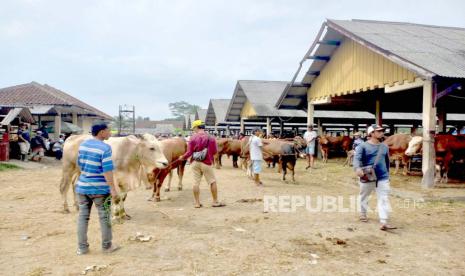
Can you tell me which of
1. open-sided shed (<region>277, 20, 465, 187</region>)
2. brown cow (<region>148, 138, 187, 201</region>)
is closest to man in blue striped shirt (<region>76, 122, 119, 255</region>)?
brown cow (<region>148, 138, 187, 201</region>)

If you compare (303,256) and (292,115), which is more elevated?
(292,115)

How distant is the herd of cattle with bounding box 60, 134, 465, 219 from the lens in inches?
281

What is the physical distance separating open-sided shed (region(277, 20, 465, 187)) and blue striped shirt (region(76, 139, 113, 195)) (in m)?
8.01

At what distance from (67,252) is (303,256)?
325 cm

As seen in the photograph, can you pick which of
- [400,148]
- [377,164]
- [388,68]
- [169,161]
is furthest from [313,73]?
[377,164]

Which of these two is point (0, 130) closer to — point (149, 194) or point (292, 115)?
point (149, 194)

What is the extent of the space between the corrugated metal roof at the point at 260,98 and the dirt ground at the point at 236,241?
14.0 metres

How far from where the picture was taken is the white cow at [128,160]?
7059 millimetres

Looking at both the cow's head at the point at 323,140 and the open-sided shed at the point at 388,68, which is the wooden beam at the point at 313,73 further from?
the cow's head at the point at 323,140

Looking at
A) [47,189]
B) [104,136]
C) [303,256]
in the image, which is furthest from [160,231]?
[47,189]

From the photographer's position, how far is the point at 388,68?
39.0 feet

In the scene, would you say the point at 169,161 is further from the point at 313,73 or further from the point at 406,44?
the point at 313,73

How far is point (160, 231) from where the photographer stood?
6.27 meters

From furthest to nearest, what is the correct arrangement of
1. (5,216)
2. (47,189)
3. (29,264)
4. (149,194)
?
(47,189) < (149,194) < (5,216) < (29,264)
